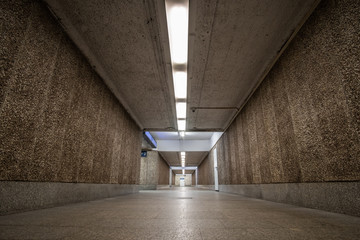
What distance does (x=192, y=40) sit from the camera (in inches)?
151

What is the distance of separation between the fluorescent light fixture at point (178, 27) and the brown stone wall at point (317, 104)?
82.6 inches

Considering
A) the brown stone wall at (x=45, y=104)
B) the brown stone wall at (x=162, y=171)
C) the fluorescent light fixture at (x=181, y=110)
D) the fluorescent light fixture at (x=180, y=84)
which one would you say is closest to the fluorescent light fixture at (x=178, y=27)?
the fluorescent light fixture at (x=180, y=84)

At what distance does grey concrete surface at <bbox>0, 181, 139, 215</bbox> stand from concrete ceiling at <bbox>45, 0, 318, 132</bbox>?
2.78 meters

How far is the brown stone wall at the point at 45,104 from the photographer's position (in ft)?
7.84

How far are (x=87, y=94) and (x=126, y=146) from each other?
342 centimetres

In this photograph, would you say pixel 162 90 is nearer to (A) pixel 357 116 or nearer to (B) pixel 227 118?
(B) pixel 227 118

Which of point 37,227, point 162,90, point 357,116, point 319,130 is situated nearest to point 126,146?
point 162,90

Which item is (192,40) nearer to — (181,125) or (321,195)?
(321,195)

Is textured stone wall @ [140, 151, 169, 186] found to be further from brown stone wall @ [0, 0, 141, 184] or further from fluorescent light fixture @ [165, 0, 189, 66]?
fluorescent light fixture @ [165, 0, 189, 66]

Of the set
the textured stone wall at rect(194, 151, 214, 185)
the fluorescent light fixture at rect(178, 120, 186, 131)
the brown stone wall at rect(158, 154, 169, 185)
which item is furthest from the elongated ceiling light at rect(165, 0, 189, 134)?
the brown stone wall at rect(158, 154, 169, 185)

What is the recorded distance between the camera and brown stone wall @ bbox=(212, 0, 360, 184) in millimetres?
2396

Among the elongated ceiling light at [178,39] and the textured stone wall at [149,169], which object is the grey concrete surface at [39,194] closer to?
the elongated ceiling light at [178,39]

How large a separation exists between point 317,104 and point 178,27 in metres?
2.72

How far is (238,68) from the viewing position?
15.7 ft
